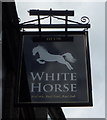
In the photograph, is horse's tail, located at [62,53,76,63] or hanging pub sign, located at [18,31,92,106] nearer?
hanging pub sign, located at [18,31,92,106]

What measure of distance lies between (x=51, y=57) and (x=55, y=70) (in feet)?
1.35

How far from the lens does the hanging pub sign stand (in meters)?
8.09

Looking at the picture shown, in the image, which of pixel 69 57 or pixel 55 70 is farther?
pixel 69 57

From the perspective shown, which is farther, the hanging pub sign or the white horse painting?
the white horse painting

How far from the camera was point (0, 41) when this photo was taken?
9.96 meters

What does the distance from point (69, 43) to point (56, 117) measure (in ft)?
47.3

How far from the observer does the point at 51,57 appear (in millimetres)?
8898

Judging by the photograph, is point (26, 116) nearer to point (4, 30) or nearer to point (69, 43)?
point (4, 30)

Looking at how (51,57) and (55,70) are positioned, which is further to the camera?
(51,57)

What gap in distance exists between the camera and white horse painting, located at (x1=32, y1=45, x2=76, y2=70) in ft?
28.7

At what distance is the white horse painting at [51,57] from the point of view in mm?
8758

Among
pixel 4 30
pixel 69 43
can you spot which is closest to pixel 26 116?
pixel 4 30

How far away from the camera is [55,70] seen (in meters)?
8.61

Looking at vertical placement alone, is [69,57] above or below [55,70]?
above
